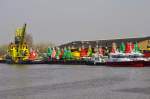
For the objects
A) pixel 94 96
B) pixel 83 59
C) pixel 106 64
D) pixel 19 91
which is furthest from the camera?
pixel 83 59

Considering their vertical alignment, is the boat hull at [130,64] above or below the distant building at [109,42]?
below

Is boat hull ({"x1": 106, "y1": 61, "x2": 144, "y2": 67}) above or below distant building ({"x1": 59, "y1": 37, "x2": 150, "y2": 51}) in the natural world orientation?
below

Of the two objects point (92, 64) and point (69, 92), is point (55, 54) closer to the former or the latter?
point (92, 64)

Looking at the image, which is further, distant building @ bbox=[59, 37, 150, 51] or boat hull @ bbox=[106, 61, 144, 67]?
distant building @ bbox=[59, 37, 150, 51]

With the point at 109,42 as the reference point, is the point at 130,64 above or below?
below

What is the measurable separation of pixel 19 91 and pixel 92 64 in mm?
56265

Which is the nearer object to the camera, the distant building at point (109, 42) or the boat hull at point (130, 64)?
the boat hull at point (130, 64)

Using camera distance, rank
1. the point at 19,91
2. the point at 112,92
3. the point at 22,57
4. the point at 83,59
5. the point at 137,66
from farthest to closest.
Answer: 1. the point at 22,57
2. the point at 83,59
3. the point at 137,66
4. the point at 19,91
5. the point at 112,92

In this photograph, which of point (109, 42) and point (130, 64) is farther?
point (109, 42)

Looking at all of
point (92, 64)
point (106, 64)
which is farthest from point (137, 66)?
point (92, 64)

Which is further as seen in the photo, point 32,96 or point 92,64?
point 92,64

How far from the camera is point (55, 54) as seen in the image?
113 metres

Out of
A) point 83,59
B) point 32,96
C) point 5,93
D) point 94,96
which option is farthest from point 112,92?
point 83,59

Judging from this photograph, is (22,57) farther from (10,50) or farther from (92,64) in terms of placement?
(92,64)
